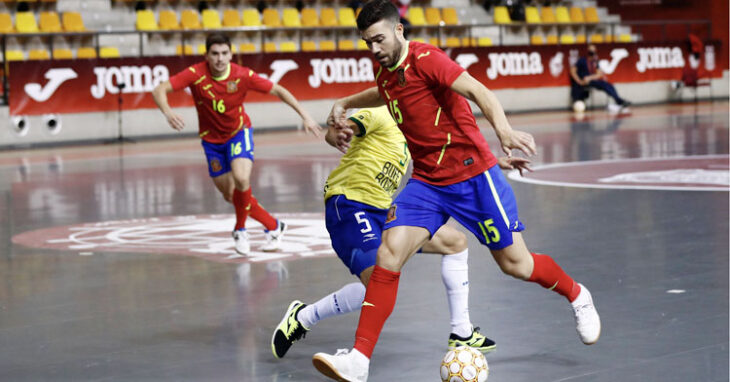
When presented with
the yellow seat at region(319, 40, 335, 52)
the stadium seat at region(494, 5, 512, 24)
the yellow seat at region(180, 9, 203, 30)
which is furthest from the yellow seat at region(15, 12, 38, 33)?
the stadium seat at region(494, 5, 512, 24)

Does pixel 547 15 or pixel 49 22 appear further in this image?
pixel 547 15

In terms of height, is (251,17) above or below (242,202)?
above

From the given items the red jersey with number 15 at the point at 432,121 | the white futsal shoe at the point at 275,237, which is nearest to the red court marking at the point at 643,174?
the white futsal shoe at the point at 275,237

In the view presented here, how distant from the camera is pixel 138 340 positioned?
299 inches

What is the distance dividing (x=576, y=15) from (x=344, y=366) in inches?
1384

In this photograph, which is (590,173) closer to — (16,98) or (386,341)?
(386,341)

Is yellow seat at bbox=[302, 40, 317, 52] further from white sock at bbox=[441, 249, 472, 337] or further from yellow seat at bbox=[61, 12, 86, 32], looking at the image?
white sock at bbox=[441, 249, 472, 337]

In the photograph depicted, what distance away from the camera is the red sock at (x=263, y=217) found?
37.0 ft

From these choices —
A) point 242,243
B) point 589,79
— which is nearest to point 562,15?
point 589,79

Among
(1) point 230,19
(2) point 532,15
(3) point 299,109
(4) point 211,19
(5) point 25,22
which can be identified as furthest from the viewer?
(2) point 532,15

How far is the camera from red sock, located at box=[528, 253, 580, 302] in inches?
270

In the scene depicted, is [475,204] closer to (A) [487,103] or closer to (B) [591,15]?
(A) [487,103]

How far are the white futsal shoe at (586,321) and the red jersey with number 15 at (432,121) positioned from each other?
3.21ft

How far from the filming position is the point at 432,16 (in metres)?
35.7
